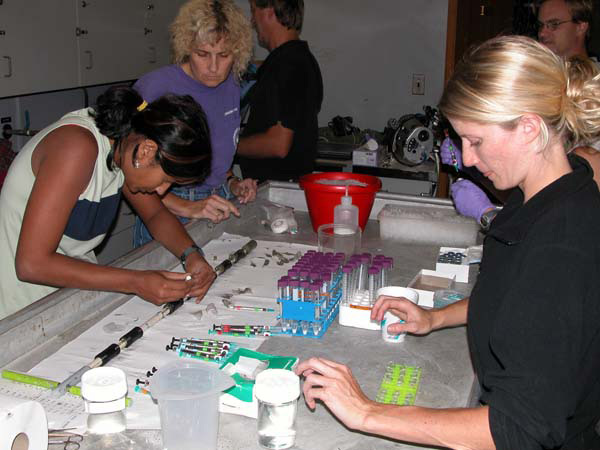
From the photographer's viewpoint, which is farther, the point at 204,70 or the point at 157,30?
the point at 157,30

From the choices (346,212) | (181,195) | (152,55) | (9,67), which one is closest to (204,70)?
(181,195)

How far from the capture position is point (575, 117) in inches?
42.9

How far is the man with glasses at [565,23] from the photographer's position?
8.45 ft

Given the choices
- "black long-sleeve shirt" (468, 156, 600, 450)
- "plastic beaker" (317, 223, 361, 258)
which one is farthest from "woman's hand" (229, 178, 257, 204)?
"black long-sleeve shirt" (468, 156, 600, 450)

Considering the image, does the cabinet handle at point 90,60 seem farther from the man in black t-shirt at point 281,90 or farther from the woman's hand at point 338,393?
the woman's hand at point 338,393

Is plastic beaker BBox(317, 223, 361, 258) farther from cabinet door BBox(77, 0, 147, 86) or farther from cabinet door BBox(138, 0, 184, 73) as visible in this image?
cabinet door BBox(138, 0, 184, 73)

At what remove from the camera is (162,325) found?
160 centimetres

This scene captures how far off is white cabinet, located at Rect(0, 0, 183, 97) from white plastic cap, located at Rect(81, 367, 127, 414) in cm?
219

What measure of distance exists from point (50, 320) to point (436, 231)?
1.35 metres

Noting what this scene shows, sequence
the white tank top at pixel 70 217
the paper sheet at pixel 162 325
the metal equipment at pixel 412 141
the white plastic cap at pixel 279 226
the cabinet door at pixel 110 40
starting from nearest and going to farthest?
1. the paper sheet at pixel 162 325
2. the white tank top at pixel 70 217
3. the white plastic cap at pixel 279 226
4. the cabinet door at pixel 110 40
5. the metal equipment at pixel 412 141

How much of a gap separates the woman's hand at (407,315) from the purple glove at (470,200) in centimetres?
72

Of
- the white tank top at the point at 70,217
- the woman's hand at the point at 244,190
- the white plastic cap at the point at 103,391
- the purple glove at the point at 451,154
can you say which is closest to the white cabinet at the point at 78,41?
the woman's hand at the point at 244,190

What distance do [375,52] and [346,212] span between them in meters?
2.72

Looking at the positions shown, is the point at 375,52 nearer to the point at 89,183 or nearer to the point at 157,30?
the point at 157,30
